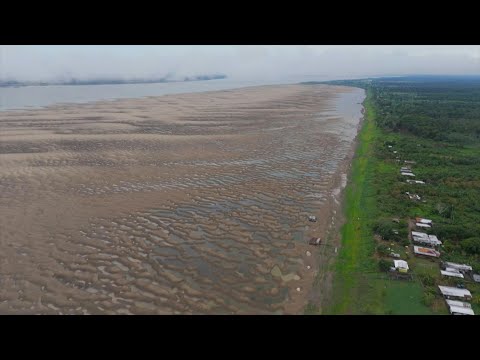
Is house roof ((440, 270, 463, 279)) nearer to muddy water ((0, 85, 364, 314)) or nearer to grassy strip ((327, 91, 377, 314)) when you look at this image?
grassy strip ((327, 91, 377, 314))

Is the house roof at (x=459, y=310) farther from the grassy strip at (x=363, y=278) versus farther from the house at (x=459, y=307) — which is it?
the grassy strip at (x=363, y=278)

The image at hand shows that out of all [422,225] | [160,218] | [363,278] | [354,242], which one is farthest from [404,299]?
[160,218]

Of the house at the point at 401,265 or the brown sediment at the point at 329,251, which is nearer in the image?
the brown sediment at the point at 329,251

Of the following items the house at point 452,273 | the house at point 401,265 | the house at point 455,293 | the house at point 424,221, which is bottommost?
the house at point 455,293

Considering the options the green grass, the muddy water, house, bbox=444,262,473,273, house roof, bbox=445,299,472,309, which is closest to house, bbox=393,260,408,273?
the green grass

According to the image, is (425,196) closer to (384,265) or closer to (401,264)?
(401,264)

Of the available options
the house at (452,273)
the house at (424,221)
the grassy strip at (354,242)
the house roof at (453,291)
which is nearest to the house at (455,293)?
the house roof at (453,291)

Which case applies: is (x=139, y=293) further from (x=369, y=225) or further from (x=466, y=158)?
(x=466, y=158)

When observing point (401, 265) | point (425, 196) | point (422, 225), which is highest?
point (425, 196)
